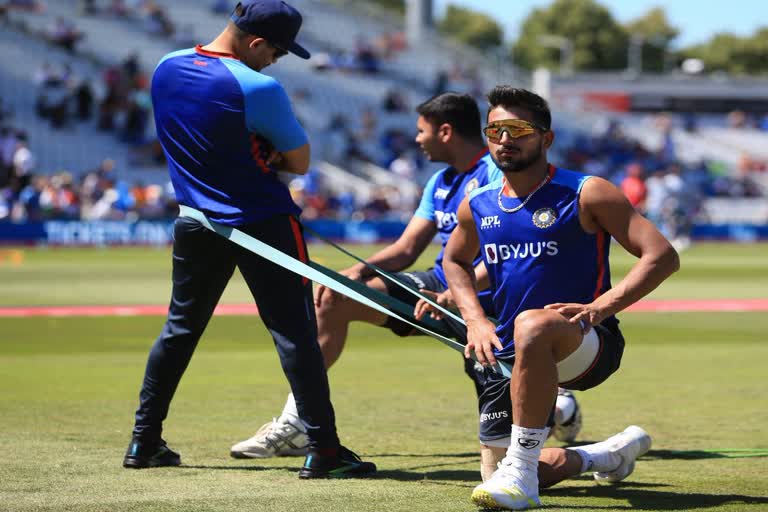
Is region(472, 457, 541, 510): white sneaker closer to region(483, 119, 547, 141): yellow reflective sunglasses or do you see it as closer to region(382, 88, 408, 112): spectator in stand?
region(483, 119, 547, 141): yellow reflective sunglasses

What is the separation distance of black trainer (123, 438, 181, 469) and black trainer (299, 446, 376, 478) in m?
0.70

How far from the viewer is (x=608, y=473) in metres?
6.14

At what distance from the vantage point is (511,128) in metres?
5.62

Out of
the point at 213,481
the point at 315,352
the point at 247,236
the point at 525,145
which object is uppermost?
the point at 525,145

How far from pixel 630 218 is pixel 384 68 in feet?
161

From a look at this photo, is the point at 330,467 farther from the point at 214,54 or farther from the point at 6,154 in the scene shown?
the point at 6,154

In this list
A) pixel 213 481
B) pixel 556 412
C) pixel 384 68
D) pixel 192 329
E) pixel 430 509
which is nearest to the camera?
pixel 430 509

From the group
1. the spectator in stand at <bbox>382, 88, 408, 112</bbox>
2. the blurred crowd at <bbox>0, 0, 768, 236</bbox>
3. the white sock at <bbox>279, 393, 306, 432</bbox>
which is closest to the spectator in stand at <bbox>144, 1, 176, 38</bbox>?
the blurred crowd at <bbox>0, 0, 768, 236</bbox>

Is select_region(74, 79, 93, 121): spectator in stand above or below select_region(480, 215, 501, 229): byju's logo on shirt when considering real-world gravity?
above

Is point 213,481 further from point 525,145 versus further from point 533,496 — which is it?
point 525,145

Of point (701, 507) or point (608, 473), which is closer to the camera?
point (701, 507)

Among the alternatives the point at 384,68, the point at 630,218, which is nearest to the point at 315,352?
the point at 630,218

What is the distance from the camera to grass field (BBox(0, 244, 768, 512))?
5.65m

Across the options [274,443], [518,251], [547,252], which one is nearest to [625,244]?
[547,252]
